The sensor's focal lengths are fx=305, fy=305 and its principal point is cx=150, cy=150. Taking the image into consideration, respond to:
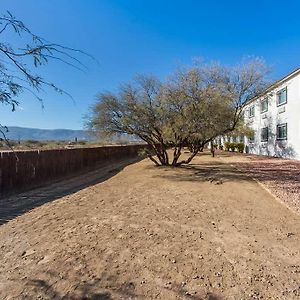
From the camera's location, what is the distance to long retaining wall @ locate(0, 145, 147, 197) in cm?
1094

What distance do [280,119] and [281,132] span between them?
113cm

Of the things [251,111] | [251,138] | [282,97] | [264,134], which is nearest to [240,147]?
[251,138]

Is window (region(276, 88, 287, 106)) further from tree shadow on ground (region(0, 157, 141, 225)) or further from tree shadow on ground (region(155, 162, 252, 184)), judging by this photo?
tree shadow on ground (region(0, 157, 141, 225))

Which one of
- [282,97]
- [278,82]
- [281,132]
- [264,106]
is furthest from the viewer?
[264,106]

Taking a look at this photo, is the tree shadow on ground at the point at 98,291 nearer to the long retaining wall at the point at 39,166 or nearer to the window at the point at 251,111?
the long retaining wall at the point at 39,166

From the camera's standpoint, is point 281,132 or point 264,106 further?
point 264,106

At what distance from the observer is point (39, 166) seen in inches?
528

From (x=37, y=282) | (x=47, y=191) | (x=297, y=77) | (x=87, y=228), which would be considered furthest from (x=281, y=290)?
(x=297, y=77)

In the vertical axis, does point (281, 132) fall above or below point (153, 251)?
above

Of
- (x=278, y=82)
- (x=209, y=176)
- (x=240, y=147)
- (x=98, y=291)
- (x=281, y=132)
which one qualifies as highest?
(x=278, y=82)

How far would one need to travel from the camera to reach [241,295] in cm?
361

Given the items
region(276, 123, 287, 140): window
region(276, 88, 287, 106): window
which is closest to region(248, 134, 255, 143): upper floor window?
region(276, 123, 287, 140): window

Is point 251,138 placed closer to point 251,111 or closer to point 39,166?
point 251,111

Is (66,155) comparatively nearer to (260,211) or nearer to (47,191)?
(47,191)
